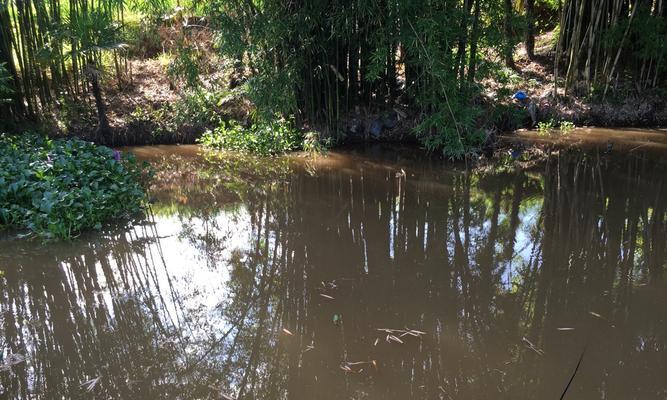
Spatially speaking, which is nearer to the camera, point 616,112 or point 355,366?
point 355,366

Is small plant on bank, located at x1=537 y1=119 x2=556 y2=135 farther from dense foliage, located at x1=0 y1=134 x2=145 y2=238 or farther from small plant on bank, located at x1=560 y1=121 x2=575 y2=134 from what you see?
dense foliage, located at x1=0 y1=134 x2=145 y2=238

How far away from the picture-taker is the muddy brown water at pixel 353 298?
2391 millimetres

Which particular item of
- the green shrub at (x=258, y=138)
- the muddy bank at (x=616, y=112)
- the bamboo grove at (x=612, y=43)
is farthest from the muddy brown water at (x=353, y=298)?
the bamboo grove at (x=612, y=43)

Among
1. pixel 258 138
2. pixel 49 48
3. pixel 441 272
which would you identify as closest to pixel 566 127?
pixel 258 138

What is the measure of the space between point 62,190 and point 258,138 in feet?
10.1

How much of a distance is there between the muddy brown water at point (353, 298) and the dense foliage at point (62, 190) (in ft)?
0.56

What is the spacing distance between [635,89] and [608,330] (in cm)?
688

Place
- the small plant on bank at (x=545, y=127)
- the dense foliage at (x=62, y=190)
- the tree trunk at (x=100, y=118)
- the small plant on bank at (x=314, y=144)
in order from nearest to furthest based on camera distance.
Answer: the dense foliage at (x=62, y=190)
the small plant on bank at (x=314, y=144)
the tree trunk at (x=100, y=118)
the small plant on bank at (x=545, y=127)

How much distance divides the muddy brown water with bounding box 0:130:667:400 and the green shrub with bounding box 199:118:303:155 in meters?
1.72

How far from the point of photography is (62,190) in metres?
4.34

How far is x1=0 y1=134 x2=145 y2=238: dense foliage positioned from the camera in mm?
4051

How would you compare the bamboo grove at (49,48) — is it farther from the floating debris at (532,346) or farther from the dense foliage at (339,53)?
the floating debris at (532,346)

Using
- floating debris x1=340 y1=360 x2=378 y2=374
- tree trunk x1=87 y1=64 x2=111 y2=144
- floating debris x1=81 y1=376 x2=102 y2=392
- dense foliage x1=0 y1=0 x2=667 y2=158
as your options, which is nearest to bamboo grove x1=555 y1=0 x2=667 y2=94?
dense foliage x1=0 y1=0 x2=667 y2=158

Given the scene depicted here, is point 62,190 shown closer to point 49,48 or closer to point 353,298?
point 353,298
